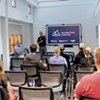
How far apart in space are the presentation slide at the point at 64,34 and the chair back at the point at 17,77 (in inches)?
308

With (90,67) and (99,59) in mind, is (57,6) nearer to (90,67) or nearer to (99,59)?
(90,67)

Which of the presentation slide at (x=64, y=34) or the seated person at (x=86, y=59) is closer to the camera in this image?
the seated person at (x=86, y=59)

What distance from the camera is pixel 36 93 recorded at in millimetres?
2783

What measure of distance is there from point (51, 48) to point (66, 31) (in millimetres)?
1258

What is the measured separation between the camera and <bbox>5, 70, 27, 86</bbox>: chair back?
4238 mm

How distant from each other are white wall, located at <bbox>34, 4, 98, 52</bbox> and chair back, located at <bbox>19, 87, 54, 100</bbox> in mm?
9345

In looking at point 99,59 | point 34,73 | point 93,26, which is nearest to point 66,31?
point 93,26

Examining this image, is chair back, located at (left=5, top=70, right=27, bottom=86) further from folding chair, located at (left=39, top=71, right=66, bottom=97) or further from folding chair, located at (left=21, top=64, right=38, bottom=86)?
folding chair, located at (left=21, top=64, right=38, bottom=86)

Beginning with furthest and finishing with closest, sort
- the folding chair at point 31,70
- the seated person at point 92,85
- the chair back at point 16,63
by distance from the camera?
the chair back at point 16,63 < the folding chair at point 31,70 < the seated person at point 92,85

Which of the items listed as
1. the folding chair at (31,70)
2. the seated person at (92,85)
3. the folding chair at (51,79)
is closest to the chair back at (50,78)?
the folding chair at (51,79)

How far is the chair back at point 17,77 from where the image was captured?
13.9ft

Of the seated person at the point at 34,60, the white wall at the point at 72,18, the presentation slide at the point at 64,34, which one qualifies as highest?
the white wall at the point at 72,18

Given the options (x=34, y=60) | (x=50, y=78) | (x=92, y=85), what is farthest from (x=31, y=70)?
(x=92, y=85)

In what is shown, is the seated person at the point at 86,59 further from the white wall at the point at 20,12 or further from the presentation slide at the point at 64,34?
the presentation slide at the point at 64,34
